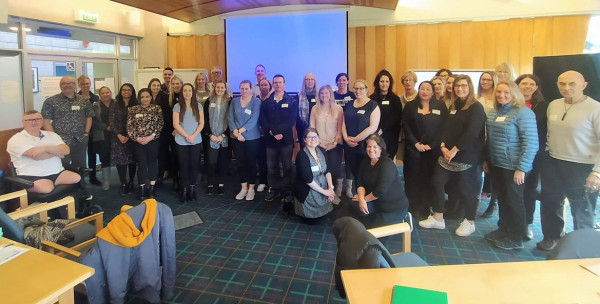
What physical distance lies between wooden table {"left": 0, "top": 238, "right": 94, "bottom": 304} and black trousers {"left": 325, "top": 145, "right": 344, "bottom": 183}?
2.92 m

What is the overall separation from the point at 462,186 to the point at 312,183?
4.64 ft

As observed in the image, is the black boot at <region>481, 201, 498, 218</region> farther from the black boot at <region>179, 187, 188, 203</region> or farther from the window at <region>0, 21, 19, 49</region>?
the window at <region>0, 21, 19, 49</region>

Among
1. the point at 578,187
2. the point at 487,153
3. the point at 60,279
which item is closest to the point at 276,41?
the point at 487,153

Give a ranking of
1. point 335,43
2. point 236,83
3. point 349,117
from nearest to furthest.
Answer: point 349,117, point 335,43, point 236,83

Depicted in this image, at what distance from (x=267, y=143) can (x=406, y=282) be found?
10.7 feet

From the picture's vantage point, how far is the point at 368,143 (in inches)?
120

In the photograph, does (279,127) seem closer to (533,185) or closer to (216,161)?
(216,161)

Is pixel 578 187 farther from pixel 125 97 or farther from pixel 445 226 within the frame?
pixel 125 97

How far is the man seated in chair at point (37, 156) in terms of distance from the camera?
3303mm

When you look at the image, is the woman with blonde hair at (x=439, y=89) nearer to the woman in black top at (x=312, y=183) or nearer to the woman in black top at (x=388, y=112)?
the woman in black top at (x=388, y=112)

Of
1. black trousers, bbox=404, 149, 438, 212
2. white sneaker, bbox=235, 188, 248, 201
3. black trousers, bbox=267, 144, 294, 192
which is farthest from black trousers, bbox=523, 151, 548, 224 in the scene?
white sneaker, bbox=235, 188, 248, 201

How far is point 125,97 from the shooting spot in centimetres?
450

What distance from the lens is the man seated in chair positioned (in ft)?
10.8

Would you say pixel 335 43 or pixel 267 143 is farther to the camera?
pixel 335 43
